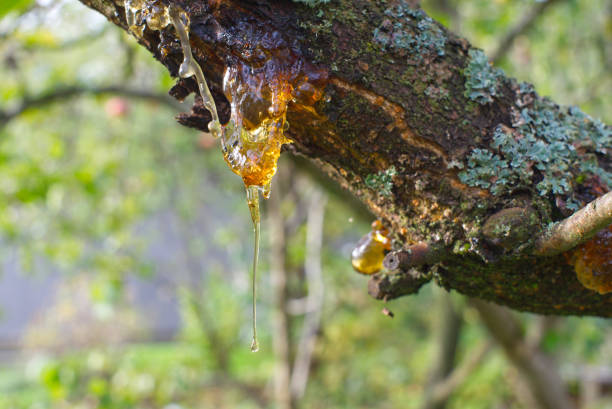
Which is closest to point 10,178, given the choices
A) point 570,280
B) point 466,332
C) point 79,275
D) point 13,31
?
point 13,31

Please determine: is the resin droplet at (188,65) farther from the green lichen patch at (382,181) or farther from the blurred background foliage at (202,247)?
the blurred background foliage at (202,247)

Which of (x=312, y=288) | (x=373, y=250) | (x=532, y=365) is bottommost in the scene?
(x=312, y=288)

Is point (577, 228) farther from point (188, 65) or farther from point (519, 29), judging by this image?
point (519, 29)

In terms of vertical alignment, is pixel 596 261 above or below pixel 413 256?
above

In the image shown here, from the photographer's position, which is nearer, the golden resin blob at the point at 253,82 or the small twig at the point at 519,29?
the golden resin blob at the point at 253,82

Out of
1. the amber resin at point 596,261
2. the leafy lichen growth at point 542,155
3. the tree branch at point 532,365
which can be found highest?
the leafy lichen growth at point 542,155

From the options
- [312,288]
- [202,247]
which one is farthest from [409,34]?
[202,247]

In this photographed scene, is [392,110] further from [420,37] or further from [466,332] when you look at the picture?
[466,332]

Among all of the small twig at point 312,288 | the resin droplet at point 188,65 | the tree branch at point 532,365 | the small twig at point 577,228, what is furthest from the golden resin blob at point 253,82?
the small twig at point 312,288

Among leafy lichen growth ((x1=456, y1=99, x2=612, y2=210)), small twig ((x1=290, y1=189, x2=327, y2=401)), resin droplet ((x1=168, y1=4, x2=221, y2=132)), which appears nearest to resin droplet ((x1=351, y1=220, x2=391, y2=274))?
leafy lichen growth ((x1=456, y1=99, x2=612, y2=210))
